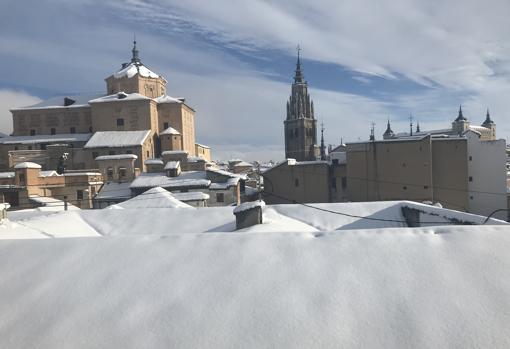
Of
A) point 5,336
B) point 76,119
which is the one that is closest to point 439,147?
point 5,336

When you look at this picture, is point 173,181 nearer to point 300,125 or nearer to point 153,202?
point 153,202

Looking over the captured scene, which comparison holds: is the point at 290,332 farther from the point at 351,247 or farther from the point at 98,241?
the point at 98,241

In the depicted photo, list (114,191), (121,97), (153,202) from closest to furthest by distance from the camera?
1. (153,202)
2. (114,191)
3. (121,97)

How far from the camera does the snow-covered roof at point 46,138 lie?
38188mm

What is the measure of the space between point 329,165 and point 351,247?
3009cm

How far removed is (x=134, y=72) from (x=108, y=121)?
7.09 m

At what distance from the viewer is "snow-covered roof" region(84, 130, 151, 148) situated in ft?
113

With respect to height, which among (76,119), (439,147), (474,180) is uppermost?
(76,119)

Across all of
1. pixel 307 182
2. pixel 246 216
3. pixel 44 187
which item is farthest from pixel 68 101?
pixel 246 216

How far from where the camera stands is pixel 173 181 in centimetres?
2728

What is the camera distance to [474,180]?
2983cm

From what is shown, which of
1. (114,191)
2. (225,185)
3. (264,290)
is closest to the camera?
(264,290)

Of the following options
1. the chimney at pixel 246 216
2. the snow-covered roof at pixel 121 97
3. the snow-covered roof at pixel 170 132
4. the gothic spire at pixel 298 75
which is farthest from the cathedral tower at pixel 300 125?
the chimney at pixel 246 216

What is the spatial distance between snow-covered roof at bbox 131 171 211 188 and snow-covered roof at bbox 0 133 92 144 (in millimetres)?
13713
